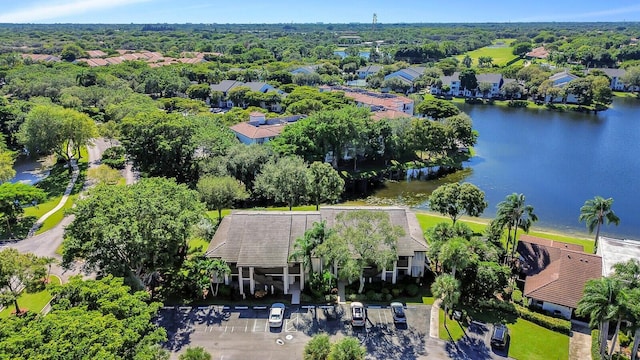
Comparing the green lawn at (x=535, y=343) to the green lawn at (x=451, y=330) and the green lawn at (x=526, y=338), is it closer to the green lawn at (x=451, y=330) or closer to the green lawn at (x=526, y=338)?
the green lawn at (x=526, y=338)

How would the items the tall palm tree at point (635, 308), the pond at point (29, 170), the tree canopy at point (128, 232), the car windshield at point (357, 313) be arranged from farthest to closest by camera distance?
the pond at point (29, 170), the car windshield at point (357, 313), the tree canopy at point (128, 232), the tall palm tree at point (635, 308)

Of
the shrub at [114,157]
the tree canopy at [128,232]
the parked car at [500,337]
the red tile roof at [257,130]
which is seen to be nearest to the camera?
the parked car at [500,337]

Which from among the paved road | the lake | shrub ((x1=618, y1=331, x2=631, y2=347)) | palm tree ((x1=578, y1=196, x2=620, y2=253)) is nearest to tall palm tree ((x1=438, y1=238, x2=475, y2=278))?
shrub ((x1=618, y1=331, x2=631, y2=347))

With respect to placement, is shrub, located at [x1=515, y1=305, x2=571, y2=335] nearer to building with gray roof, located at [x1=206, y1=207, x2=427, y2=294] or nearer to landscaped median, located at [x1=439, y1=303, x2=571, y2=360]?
landscaped median, located at [x1=439, y1=303, x2=571, y2=360]

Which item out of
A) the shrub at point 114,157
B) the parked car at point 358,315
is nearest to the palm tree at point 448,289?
the parked car at point 358,315

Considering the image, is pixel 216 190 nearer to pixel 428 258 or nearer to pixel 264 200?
pixel 264 200

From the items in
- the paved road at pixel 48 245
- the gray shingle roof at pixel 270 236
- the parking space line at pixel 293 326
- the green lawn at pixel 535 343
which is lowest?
the green lawn at pixel 535 343
